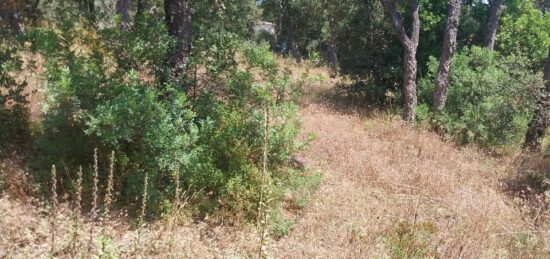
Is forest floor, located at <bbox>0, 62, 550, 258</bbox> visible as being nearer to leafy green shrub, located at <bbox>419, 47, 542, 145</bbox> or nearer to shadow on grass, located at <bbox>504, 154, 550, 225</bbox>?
shadow on grass, located at <bbox>504, 154, 550, 225</bbox>

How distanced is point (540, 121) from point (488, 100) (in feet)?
3.55

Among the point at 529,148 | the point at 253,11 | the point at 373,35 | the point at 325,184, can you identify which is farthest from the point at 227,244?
the point at 253,11

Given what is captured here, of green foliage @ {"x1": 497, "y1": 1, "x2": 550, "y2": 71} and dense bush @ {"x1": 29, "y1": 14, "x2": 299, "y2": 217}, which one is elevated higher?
green foliage @ {"x1": 497, "y1": 1, "x2": 550, "y2": 71}

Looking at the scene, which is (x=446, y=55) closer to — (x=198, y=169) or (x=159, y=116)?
(x=198, y=169)

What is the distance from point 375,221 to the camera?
486cm

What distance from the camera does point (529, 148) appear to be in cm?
887

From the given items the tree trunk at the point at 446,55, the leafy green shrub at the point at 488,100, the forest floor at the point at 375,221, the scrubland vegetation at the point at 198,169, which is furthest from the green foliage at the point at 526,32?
the scrubland vegetation at the point at 198,169

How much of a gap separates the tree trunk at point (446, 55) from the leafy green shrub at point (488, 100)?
0.93ft

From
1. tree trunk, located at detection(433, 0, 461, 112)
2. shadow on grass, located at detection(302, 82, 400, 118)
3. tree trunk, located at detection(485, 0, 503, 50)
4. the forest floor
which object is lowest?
the forest floor

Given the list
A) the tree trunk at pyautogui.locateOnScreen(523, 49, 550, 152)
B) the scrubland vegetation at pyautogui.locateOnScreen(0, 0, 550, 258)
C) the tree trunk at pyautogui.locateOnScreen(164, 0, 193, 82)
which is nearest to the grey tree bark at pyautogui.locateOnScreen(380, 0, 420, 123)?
the tree trunk at pyautogui.locateOnScreen(523, 49, 550, 152)

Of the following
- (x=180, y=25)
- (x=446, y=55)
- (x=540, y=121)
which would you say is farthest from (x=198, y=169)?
(x=540, y=121)

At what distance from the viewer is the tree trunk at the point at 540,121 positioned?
8.43 meters

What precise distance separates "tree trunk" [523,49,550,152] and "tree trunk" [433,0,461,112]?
1.92 metres

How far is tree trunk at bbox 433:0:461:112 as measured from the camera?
9656 mm
